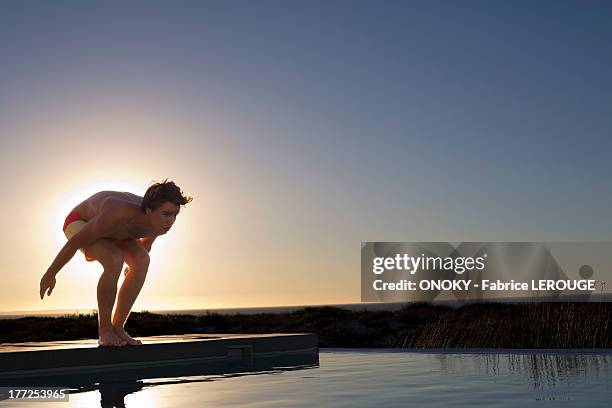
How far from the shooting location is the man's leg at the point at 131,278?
7.77 meters

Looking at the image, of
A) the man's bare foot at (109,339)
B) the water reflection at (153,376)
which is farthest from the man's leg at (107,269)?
the water reflection at (153,376)

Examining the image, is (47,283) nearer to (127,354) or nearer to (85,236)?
(85,236)

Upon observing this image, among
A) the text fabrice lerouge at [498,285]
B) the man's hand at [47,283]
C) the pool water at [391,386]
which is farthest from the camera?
the text fabrice lerouge at [498,285]

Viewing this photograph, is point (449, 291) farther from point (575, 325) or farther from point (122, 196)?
point (122, 196)

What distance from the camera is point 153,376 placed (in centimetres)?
716

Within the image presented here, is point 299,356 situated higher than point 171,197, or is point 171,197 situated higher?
point 171,197

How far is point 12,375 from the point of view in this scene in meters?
6.85

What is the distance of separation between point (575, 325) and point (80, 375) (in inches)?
319

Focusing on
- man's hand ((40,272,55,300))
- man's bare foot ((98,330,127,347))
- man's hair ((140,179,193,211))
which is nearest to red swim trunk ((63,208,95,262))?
man's hand ((40,272,55,300))

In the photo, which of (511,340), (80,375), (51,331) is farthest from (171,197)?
(51,331)

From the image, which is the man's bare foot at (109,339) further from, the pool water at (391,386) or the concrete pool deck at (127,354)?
the pool water at (391,386)

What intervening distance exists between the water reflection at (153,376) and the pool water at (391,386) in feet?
0.06

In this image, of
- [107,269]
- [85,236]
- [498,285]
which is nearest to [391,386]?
[107,269]

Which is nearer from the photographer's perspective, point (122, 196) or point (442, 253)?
point (122, 196)
